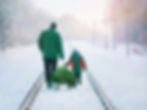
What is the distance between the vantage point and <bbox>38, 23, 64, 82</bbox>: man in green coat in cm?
916

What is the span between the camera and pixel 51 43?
9211mm

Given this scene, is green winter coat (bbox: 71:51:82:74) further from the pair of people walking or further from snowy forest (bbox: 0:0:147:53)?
snowy forest (bbox: 0:0:147:53)

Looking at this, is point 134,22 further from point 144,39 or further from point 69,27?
point 69,27

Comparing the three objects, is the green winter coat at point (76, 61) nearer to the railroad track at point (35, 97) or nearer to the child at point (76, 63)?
the child at point (76, 63)

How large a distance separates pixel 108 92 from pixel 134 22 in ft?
84.6

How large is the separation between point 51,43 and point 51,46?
81 millimetres

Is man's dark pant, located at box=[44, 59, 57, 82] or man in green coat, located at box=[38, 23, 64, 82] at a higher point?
man in green coat, located at box=[38, 23, 64, 82]

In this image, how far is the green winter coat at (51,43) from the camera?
9.16 metres

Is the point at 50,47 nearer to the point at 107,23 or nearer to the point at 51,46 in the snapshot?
the point at 51,46

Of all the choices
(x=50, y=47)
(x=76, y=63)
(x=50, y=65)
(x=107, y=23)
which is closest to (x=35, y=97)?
(x=50, y=65)

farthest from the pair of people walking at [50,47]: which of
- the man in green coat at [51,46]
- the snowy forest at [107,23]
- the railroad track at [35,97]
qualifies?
the snowy forest at [107,23]

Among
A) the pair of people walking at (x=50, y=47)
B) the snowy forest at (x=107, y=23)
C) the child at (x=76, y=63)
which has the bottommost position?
the snowy forest at (x=107, y=23)

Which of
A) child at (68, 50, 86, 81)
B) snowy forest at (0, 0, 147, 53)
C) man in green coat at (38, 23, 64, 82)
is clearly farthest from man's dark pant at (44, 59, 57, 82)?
snowy forest at (0, 0, 147, 53)

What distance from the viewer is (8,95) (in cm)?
847
